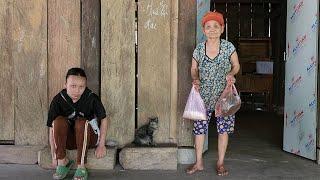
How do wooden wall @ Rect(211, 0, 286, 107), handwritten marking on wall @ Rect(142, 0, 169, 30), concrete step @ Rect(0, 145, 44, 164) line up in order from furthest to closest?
1. wooden wall @ Rect(211, 0, 286, 107)
2. concrete step @ Rect(0, 145, 44, 164)
3. handwritten marking on wall @ Rect(142, 0, 169, 30)

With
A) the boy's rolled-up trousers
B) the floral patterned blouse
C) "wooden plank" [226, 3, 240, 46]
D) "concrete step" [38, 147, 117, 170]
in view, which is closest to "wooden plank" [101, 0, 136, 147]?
"concrete step" [38, 147, 117, 170]

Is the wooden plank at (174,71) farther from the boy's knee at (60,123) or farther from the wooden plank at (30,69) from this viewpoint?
the wooden plank at (30,69)

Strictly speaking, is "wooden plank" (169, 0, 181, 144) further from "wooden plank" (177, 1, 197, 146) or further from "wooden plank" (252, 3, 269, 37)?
"wooden plank" (252, 3, 269, 37)

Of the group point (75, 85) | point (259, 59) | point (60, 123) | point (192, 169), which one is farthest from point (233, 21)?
point (60, 123)

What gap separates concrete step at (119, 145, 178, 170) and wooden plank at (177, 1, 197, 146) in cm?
30

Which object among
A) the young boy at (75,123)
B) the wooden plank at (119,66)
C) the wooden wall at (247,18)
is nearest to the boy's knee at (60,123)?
the young boy at (75,123)

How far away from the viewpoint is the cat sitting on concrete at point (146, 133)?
4891 mm

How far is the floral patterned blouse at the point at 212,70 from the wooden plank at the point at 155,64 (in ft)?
1.39

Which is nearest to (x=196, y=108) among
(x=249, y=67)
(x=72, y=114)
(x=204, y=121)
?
(x=204, y=121)

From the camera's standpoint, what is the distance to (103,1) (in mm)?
4887

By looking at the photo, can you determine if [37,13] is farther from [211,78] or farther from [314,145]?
[314,145]

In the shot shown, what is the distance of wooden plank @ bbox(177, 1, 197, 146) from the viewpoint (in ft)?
16.2

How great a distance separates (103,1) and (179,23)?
82 cm

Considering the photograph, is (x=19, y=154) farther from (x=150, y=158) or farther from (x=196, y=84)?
(x=196, y=84)
